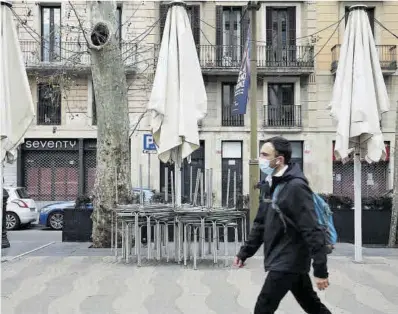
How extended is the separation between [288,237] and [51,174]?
24785 millimetres

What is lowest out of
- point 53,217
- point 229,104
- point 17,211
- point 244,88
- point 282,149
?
point 53,217

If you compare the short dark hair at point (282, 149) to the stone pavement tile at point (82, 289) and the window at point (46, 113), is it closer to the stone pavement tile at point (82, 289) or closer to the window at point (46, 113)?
the stone pavement tile at point (82, 289)

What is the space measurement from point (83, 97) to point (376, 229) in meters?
18.3

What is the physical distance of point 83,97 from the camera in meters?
27.4

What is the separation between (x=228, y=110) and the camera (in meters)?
27.7

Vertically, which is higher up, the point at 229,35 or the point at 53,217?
the point at 229,35

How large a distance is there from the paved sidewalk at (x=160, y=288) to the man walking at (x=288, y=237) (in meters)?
2.10

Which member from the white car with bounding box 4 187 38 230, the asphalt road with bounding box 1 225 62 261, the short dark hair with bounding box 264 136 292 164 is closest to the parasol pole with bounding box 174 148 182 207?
the asphalt road with bounding box 1 225 62 261

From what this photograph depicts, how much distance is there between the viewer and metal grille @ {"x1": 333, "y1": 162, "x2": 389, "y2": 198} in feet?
90.1

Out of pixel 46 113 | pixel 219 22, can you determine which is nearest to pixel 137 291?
pixel 46 113

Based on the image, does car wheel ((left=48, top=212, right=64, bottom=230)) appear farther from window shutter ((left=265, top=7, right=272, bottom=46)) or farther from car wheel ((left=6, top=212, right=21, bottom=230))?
window shutter ((left=265, top=7, right=272, bottom=46))

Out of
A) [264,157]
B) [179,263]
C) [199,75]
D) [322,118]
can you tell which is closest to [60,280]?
[179,263]

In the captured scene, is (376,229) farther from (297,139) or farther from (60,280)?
(297,139)

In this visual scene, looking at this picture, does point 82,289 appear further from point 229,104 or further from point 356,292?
point 229,104
